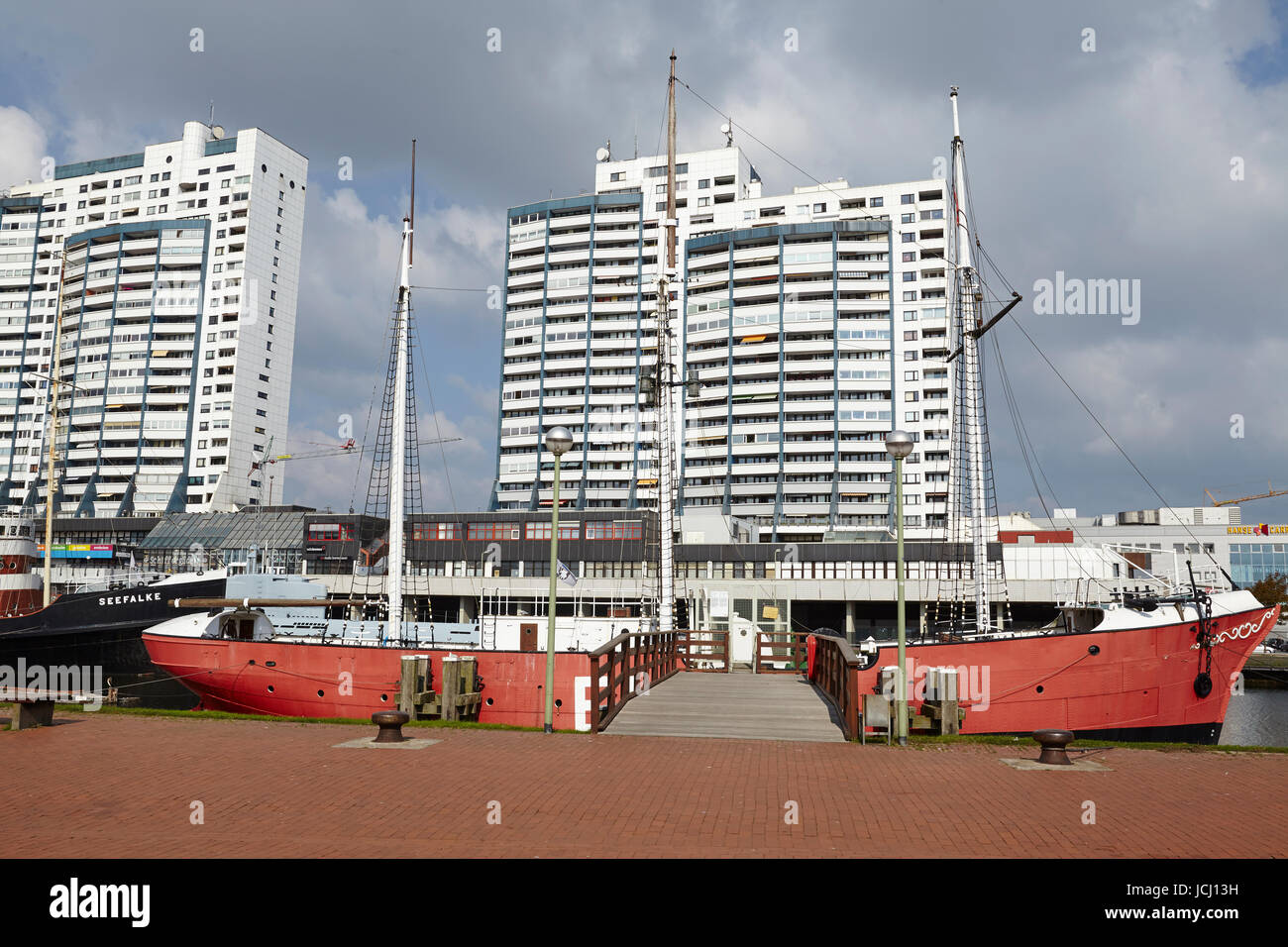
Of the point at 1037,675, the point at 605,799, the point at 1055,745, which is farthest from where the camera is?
the point at 1037,675

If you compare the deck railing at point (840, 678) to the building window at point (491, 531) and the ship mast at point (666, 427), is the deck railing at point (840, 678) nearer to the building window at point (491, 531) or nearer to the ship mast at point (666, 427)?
the ship mast at point (666, 427)

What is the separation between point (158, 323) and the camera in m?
112

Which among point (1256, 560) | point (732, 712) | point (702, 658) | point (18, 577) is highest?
point (1256, 560)

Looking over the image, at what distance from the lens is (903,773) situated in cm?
1100

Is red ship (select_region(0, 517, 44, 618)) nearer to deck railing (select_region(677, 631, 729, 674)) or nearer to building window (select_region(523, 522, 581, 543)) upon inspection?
deck railing (select_region(677, 631, 729, 674))

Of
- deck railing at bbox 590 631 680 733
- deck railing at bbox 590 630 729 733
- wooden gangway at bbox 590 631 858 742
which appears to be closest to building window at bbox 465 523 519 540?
deck railing at bbox 590 630 729 733

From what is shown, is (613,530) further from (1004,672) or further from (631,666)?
(1004,672)

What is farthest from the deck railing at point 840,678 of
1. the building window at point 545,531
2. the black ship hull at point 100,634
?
the building window at point 545,531

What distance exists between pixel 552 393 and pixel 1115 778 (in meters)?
104

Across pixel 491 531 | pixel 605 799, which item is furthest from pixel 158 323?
pixel 605 799

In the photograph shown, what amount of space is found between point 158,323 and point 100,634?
93.4 meters

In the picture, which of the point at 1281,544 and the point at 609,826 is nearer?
the point at 609,826
